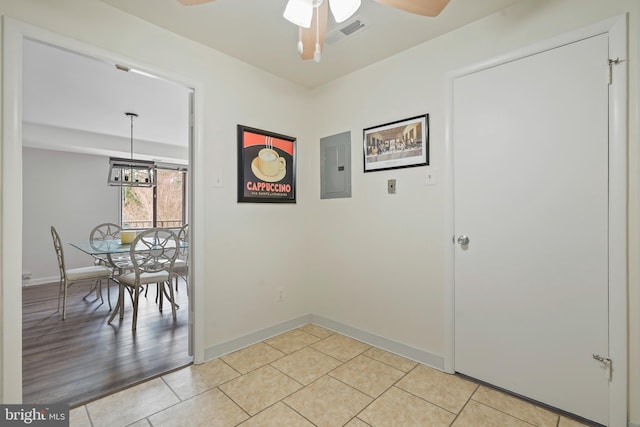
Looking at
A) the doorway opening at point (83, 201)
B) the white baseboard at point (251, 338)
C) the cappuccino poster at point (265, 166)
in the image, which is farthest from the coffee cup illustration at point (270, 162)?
the white baseboard at point (251, 338)

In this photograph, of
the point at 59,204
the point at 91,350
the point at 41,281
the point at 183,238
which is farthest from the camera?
the point at 59,204

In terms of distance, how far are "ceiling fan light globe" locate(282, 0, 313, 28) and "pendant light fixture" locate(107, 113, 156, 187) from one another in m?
3.50

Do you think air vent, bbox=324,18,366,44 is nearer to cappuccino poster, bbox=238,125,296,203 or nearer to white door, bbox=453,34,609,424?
white door, bbox=453,34,609,424

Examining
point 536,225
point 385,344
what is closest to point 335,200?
point 385,344

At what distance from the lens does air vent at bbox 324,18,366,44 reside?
195cm

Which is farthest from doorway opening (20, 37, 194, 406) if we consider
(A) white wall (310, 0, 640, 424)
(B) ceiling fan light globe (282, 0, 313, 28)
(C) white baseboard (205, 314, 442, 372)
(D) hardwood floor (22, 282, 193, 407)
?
(A) white wall (310, 0, 640, 424)

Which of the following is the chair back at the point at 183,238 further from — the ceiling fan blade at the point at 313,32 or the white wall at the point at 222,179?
the ceiling fan blade at the point at 313,32

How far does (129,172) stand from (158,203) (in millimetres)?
2439

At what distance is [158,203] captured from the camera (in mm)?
6438

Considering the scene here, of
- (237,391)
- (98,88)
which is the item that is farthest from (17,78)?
(237,391)

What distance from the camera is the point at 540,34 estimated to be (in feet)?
5.58

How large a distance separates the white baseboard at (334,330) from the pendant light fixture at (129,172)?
3.07m

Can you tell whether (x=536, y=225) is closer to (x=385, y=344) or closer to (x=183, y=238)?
(x=385, y=344)

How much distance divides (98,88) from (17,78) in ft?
6.35
